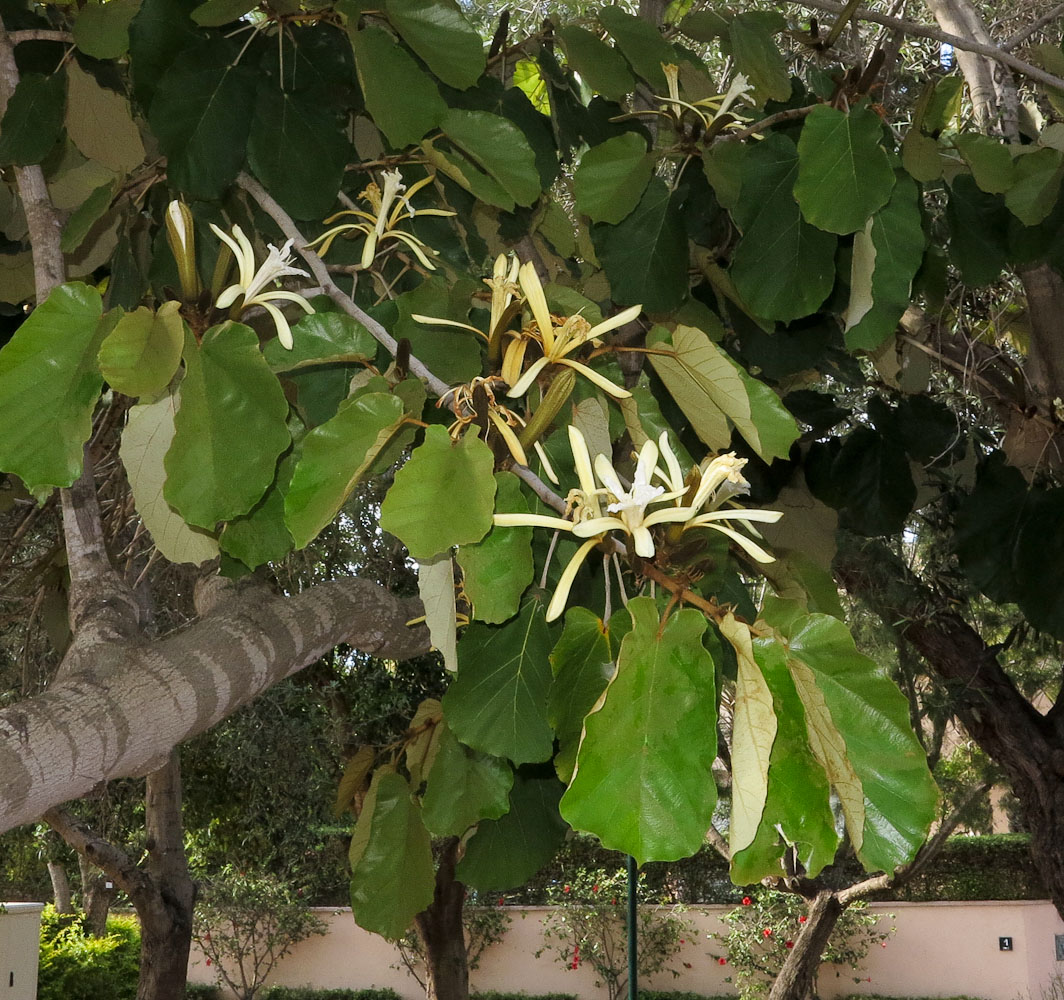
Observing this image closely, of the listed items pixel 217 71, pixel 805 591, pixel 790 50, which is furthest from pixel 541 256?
pixel 790 50

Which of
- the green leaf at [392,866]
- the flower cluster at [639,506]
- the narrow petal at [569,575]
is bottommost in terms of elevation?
the green leaf at [392,866]

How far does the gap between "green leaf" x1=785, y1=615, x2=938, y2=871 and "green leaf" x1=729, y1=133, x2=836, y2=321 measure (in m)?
0.64

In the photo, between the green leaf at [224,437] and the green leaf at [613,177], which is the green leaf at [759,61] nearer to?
the green leaf at [613,177]

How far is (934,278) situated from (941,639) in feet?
6.21

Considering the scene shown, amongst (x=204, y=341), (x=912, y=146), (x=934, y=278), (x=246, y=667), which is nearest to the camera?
(x=204, y=341)

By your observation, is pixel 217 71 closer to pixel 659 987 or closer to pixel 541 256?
pixel 541 256

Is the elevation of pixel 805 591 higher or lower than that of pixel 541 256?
lower

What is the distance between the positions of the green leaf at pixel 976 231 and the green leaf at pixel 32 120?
3.39 ft

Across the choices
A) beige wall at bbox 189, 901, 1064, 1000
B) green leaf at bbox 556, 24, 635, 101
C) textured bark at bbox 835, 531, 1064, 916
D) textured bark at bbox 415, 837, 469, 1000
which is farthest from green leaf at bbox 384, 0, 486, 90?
beige wall at bbox 189, 901, 1064, 1000

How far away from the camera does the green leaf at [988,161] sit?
4.15ft

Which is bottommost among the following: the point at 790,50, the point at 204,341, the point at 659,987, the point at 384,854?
the point at 659,987

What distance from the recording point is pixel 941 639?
126 inches

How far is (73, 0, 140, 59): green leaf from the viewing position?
3.72 feet

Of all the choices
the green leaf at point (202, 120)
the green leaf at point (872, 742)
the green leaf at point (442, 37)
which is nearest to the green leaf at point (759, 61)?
the green leaf at point (442, 37)
